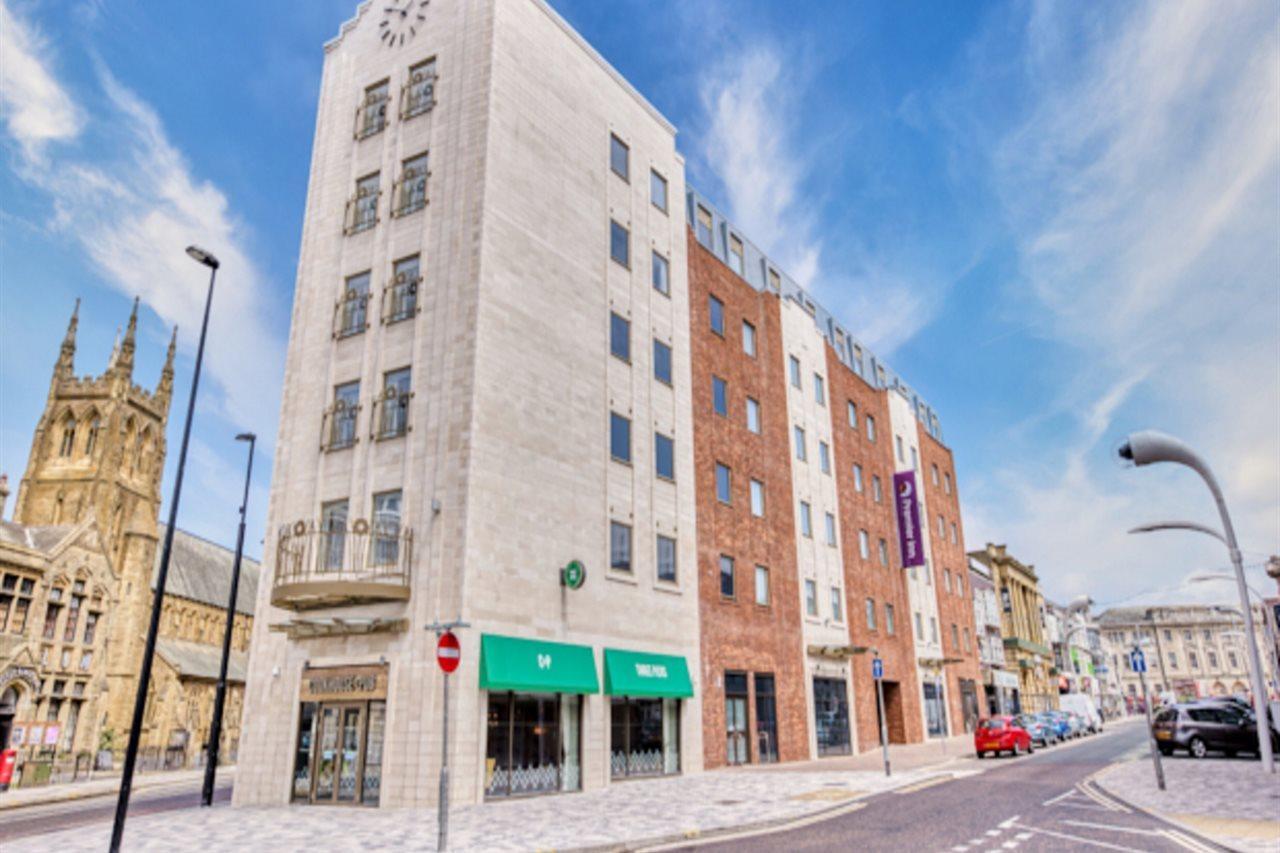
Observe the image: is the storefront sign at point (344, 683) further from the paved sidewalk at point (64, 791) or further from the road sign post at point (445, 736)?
the paved sidewalk at point (64, 791)

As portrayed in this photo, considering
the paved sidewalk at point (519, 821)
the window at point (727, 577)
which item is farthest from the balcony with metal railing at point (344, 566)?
the window at point (727, 577)

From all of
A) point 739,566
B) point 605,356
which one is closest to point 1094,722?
point 739,566

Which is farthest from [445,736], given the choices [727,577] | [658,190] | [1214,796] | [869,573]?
[869,573]

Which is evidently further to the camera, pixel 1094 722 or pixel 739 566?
pixel 1094 722

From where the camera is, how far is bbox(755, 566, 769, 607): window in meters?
33.1

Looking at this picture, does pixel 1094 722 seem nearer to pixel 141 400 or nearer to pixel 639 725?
pixel 639 725

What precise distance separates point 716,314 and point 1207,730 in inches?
915

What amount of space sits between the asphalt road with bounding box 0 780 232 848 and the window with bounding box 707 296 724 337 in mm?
24081

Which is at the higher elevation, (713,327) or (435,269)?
(713,327)

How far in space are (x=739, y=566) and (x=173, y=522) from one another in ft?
72.6

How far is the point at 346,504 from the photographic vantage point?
23.2 m

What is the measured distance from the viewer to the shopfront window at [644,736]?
79.4ft

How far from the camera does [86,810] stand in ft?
81.2

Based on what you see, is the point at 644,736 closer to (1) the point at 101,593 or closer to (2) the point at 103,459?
(1) the point at 101,593
